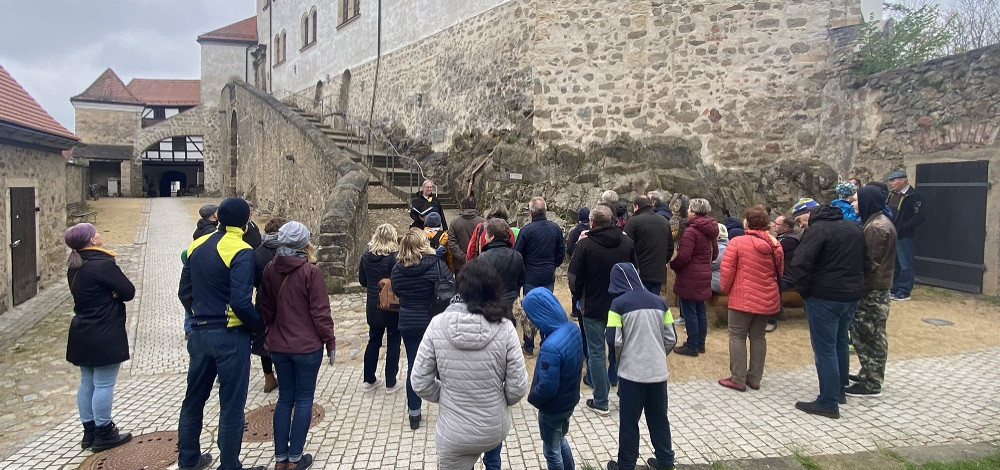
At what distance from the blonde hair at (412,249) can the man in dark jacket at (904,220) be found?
7.17 metres

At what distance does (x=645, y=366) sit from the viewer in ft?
12.0

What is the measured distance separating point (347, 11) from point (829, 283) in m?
20.8

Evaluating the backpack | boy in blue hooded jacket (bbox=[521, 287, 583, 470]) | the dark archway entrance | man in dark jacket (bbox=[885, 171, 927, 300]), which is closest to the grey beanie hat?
the backpack

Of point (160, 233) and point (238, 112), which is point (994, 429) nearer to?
point (160, 233)

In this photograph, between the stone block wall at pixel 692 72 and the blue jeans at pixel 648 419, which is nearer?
the blue jeans at pixel 648 419

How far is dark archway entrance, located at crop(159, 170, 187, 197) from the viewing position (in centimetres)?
4316

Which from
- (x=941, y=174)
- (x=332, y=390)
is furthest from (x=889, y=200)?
(x=332, y=390)

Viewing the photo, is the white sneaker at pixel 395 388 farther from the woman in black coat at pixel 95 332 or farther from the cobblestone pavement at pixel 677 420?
the woman in black coat at pixel 95 332

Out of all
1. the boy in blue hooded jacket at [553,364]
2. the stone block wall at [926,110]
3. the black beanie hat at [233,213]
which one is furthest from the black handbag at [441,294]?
the stone block wall at [926,110]

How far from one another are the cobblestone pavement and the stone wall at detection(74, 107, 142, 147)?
3825cm

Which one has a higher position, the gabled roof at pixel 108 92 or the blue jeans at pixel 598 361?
the gabled roof at pixel 108 92

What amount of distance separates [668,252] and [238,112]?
27.8 metres

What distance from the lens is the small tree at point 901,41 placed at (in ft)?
32.6

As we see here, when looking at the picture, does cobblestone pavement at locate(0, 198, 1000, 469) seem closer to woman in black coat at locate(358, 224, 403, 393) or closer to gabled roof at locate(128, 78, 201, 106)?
woman in black coat at locate(358, 224, 403, 393)
